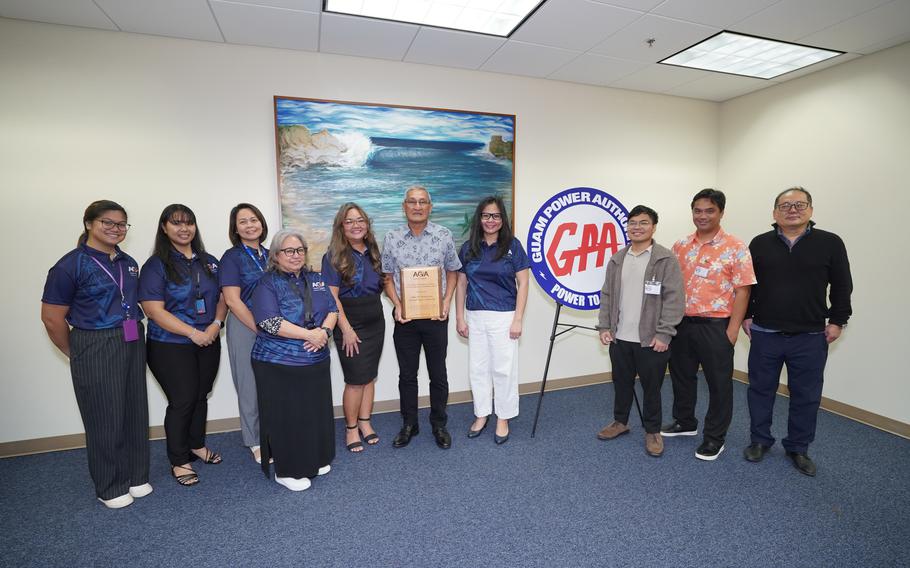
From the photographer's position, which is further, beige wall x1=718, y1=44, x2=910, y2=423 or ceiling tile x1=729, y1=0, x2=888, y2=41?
beige wall x1=718, y1=44, x2=910, y2=423

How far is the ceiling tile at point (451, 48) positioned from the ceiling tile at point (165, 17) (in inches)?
54.1

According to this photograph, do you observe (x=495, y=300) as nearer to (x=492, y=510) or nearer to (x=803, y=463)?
(x=492, y=510)

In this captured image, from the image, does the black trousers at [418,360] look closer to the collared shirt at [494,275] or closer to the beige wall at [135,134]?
the collared shirt at [494,275]

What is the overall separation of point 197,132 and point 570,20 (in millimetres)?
2752

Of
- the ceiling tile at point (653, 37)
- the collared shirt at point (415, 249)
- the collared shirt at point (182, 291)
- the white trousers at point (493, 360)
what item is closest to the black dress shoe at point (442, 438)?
the white trousers at point (493, 360)

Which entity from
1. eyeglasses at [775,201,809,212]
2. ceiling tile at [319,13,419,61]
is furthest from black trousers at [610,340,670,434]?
ceiling tile at [319,13,419,61]

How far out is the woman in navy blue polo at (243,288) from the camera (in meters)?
2.52

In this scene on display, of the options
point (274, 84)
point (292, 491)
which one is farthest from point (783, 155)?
point (292, 491)

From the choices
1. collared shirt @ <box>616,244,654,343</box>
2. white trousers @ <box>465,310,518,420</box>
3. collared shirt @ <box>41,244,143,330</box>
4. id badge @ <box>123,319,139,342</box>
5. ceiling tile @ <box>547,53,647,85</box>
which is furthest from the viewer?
ceiling tile @ <box>547,53,647,85</box>

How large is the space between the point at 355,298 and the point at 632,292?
187 centimetres

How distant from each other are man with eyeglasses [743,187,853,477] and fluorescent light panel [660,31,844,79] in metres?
1.40

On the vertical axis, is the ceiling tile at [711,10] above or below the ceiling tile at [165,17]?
above

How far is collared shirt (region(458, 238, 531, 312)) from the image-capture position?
115 inches

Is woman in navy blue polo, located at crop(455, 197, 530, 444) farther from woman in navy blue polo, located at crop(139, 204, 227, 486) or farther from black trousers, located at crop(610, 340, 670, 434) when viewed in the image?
woman in navy blue polo, located at crop(139, 204, 227, 486)
